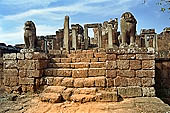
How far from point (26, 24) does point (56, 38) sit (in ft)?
51.3

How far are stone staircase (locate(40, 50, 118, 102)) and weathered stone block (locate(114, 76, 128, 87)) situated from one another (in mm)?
302

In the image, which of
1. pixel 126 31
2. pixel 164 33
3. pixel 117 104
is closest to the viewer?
pixel 117 104

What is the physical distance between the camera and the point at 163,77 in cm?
609

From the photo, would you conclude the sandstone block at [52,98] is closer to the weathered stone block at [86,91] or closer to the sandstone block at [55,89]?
the sandstone block at [55,89]

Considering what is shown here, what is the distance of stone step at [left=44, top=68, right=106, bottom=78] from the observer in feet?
17.9

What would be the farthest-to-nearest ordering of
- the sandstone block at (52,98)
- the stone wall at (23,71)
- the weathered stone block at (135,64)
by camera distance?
the stone wall at (23,71), the weathered stone block at (135,64), the sandstone block at (52,98)

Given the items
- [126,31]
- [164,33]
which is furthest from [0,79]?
[164,33]

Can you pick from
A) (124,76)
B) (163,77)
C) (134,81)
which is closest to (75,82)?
(124,76)

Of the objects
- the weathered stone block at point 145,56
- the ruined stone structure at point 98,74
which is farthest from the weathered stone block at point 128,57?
the weathered stone block at point 145,56

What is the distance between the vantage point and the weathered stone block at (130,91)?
4820mm

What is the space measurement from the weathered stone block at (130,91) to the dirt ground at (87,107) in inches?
8.0

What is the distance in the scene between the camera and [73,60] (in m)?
6.59

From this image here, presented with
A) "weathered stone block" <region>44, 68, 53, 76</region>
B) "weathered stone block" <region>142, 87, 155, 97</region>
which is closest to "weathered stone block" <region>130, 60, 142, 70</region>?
"weathered stone block" <region>142, 87, 155, 97</region>

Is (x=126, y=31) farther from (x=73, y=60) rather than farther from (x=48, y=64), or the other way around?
(x=48, y=64)
